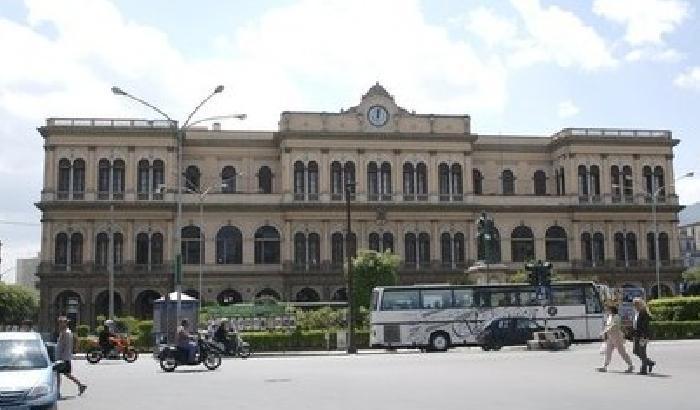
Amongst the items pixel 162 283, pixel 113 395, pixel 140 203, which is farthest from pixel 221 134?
pixel 113 395

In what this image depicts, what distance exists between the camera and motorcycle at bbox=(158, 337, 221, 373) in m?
26.3

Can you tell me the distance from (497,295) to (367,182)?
27.1 m

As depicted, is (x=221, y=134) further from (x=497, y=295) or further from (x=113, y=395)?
(x=113, y=395)

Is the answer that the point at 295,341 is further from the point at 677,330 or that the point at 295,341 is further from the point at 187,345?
the point at 677,330

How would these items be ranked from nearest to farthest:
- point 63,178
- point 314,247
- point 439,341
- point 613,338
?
point 613,338, point 439,341, point 63,178, point 314,247

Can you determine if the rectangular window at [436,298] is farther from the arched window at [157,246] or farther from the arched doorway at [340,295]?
the arched window at [157,246]

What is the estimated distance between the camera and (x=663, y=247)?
2719 inches

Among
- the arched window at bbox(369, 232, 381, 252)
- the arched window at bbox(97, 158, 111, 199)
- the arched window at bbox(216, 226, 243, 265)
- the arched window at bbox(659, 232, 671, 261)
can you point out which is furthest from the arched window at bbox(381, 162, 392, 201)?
the arched window at bbox(659, 232, 671, 261)

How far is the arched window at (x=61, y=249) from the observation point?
61312mm

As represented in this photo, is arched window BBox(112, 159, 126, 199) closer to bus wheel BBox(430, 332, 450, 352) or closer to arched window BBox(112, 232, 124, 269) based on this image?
arched window BBox(112, 232, 124, 269)

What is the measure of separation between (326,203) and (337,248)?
3536 millimetres

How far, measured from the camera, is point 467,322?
128 feet

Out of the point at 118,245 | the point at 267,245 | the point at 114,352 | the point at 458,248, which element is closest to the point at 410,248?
the point at 458,248

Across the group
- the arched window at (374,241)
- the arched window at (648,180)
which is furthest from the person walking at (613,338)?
the arched window at (648,180)
